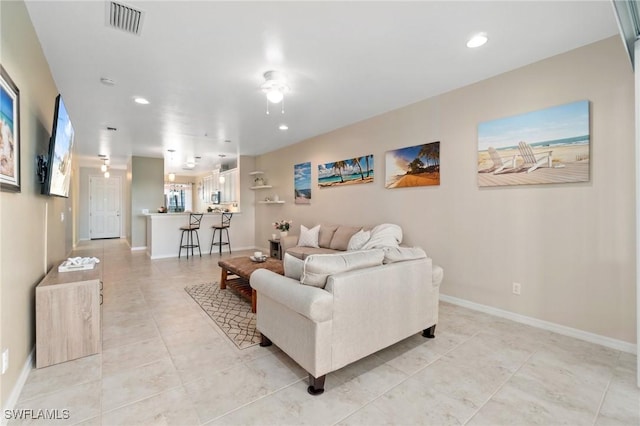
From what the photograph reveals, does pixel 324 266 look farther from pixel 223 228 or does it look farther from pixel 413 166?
pixel 223 228

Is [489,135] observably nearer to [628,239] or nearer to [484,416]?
[628,239]

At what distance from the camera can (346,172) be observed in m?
5.12

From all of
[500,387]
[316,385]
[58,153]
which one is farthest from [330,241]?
[58,153]

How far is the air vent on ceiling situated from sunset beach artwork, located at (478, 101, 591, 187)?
344 centimetres

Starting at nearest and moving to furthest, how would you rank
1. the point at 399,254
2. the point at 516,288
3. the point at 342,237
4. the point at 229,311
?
1. the point at 399,254
2. the point at 516,288
3. the point at 229,311
4. the point at 342,237

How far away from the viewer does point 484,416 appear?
1685mm

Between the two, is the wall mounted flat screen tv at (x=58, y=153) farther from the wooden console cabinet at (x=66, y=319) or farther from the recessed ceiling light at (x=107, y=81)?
the wooden console cabinet at (x=66, y=319)

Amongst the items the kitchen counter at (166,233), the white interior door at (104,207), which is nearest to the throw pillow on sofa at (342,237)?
the kitchen counter at (166,233)

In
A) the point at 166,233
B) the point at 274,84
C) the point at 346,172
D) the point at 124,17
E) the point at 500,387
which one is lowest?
the point at 500,387

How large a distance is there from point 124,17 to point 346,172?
363 cm

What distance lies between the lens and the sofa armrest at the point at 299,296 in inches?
71.6

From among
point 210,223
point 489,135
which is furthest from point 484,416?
point 210,223

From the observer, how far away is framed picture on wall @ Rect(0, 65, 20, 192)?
1.58 m

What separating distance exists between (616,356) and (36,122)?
5.18 metres
